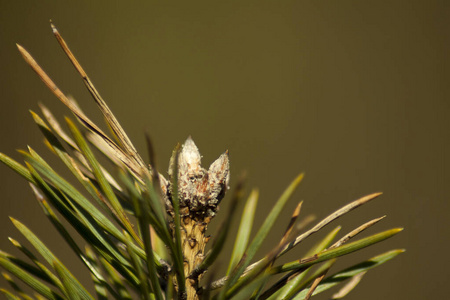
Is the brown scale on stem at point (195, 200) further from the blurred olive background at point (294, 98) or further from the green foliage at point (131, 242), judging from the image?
the blurred olive background at point (294, 98)

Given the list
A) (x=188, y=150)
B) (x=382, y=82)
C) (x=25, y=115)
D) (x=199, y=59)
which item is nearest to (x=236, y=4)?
(x=199, y=59)

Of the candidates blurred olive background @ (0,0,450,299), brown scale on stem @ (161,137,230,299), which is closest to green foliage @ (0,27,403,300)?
brown scale on stem @ (161,137,230,299)

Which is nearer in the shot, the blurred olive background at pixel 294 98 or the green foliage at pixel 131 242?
the green foliage at pixel 131 242

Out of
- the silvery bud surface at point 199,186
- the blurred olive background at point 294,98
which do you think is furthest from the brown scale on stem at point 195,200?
the blurred olive background at point 294,98

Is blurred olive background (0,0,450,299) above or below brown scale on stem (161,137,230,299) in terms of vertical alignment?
above

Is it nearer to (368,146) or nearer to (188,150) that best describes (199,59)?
(368,146)

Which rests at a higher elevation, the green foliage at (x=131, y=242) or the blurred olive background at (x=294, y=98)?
the blurred olive background at (x=294, y=98)

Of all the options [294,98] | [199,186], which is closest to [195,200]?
[199,186]

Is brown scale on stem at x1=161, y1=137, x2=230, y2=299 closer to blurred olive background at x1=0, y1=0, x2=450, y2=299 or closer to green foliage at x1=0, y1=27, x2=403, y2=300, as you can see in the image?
green foliage at x1=0, y1=27, x2=403, y2=300
